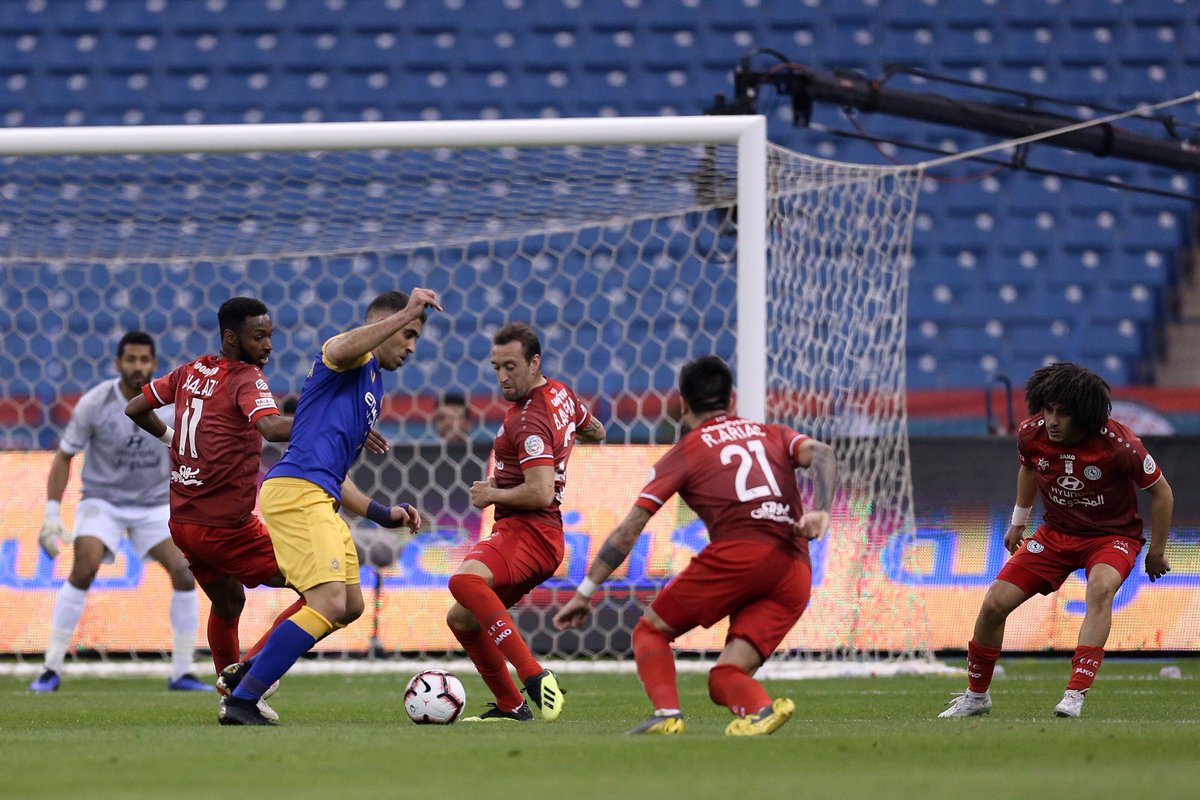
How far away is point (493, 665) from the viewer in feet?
20.6

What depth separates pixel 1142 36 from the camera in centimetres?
1559

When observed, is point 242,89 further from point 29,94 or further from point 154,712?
point 154,712

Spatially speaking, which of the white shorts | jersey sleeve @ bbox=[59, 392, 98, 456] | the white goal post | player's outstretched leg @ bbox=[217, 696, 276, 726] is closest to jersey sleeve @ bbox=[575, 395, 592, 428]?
player's outstretched leg @ bbox=[217, 696, 276, 726]

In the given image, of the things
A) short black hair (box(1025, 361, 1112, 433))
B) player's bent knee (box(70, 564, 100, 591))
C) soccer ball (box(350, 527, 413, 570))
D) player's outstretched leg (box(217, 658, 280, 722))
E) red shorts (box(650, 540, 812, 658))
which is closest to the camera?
red shorts (box(650, 540, 812, 658))

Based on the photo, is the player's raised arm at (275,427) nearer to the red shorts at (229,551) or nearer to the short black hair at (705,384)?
the red shorts at (229,551)

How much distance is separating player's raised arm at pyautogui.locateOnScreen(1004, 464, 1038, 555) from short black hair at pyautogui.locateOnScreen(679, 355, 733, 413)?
6.70 ft

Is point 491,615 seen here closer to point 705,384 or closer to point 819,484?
point 705,384

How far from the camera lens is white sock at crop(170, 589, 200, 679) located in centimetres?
872

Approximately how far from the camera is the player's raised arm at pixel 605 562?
5039mm

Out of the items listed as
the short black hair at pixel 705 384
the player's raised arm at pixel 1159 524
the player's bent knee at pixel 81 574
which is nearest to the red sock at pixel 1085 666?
the player's raised arm at pixel 1159 524

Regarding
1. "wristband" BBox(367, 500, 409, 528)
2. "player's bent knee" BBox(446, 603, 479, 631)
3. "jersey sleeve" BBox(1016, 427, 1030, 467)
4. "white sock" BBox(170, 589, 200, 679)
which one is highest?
"jersey sleeve" BBox(1016, 427, 1030, 467)

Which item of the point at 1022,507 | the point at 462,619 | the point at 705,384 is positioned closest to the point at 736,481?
the point at 705,384

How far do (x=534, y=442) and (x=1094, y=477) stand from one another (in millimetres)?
2371

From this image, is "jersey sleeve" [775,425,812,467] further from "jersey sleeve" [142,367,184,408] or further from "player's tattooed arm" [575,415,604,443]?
"jersey sleeve" [142,367,184,408]
